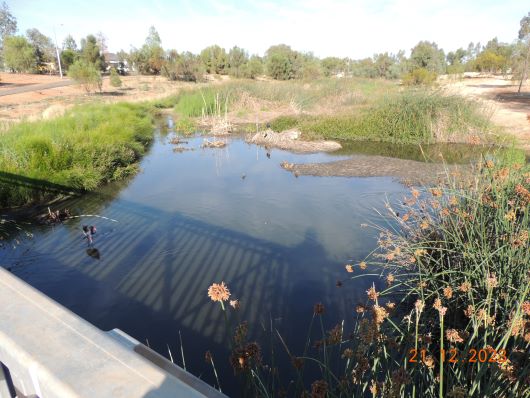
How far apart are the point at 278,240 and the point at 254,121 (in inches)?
492

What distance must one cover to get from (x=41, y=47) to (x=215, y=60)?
1056 inches

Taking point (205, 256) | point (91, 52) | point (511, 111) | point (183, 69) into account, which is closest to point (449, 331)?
point (205, 256)

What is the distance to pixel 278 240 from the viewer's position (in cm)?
561

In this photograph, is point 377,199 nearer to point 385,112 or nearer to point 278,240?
point 278,240

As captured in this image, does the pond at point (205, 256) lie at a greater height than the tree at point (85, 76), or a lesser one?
lesser

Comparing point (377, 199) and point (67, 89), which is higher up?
point (67, 89)

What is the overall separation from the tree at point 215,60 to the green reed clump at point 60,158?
3170 cm

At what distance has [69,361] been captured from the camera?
708 mm

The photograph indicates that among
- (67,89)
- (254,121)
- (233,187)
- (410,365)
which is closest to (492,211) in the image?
(410,365)

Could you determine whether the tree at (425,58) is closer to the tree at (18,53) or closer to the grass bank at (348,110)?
the grass bank at (348,110)

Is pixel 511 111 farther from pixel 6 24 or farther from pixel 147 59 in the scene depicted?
pixel 6 24

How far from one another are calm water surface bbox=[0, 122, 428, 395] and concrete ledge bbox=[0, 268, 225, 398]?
2581mm

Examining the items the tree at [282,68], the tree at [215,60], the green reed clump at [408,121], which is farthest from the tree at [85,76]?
the tree at [215,60]

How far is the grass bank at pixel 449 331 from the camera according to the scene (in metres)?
1.46
